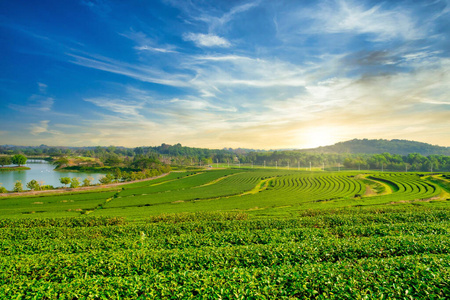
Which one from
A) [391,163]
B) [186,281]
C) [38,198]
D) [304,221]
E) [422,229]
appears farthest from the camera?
[391,163]

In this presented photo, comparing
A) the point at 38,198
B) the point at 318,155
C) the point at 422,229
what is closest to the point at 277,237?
the point at 422,229

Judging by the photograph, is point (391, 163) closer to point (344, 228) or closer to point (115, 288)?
point (344, 228)

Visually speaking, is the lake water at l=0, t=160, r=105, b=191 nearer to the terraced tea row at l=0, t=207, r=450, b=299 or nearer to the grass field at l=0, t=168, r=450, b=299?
the grass field at l=0, t=168, r=450, b=299

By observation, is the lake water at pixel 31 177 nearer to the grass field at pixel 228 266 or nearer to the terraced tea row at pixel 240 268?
the grass field at pixel 228 266

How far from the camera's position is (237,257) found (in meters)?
9.32

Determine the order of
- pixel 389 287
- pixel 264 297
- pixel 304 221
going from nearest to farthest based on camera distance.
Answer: pixel 264 297, pixel 389 287, pixel 304 221

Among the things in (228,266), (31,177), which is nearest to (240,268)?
(228,266)

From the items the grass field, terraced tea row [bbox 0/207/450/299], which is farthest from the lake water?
terraced tea row [bbox 0/207/450/299]

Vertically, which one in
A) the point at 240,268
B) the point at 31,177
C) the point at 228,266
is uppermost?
the point at 240,268

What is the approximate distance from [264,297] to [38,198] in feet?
205

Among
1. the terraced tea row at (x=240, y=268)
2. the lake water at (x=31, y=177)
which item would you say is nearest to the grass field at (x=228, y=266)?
the terraced tea row at (x=240, y=268)

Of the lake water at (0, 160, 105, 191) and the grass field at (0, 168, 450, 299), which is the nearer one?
the grass field at (0, 168, 450, 299)

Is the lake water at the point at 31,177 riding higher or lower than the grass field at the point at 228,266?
lower

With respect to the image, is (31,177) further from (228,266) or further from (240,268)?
(240,268)
